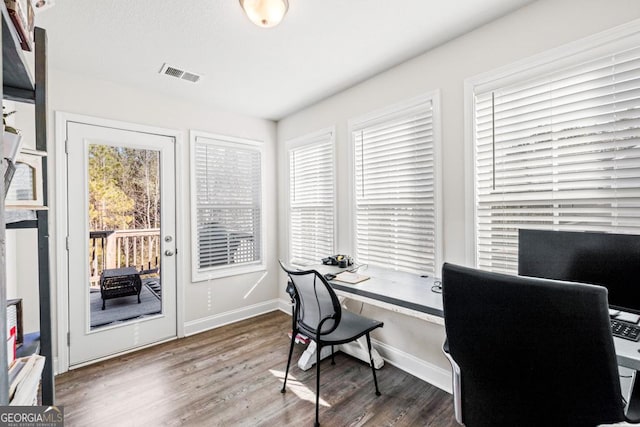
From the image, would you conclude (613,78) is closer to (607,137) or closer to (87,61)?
(607,137)

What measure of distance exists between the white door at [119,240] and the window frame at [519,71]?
2.80 metres

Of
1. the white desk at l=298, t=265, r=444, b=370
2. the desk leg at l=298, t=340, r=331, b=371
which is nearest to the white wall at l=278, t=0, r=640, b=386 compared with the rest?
the white desk at l=298, t=265, r=444, b=370

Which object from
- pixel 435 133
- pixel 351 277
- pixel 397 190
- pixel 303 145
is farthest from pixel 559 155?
pixel 303 145

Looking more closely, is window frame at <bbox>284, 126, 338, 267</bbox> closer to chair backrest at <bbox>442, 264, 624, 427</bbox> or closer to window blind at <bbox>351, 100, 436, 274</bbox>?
window blind at <bbox>351, 100, 436, 274</bbox>

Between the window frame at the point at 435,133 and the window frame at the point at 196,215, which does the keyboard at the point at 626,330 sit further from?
Result: the window frame at the point at 196,215

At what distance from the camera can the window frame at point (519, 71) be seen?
1.50m

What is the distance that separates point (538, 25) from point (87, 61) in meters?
3.22

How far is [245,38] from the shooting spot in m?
2.08

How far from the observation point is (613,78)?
1527mm

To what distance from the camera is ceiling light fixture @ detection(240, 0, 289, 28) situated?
1567 mm

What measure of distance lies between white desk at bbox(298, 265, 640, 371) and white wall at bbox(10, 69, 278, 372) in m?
1.40

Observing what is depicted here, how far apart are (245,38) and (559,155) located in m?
2.14

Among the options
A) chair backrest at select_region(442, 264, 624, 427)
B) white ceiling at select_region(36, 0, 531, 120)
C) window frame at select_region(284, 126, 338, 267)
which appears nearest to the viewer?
chair backrest at select_region(442, 264, 624, 427)

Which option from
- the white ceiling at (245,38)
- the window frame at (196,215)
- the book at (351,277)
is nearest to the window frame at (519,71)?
the white ceiling at (245,38)
